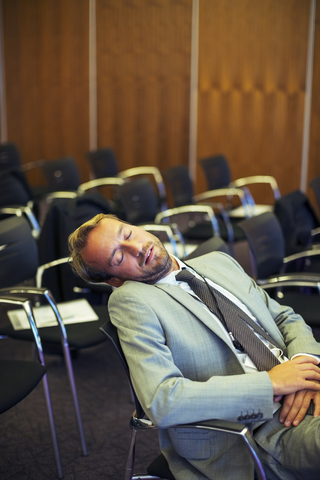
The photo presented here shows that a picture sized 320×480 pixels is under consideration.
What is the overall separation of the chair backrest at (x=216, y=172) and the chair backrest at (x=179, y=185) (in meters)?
0.49

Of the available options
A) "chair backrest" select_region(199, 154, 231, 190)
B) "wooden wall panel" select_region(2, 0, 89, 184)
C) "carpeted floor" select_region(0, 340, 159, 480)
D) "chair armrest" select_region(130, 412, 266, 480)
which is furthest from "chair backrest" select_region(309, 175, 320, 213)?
"wooden wall panel" select_region(2, 0, 89, 184)

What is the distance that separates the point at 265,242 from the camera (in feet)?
9.98

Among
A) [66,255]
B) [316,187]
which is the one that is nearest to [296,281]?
[66,255]

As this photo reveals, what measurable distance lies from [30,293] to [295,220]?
2125 millimetres

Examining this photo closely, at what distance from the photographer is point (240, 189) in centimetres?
581

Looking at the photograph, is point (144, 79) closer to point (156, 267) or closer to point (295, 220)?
point (295, 220)

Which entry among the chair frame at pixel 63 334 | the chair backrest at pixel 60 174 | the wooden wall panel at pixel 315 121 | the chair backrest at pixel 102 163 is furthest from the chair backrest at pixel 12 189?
the wooden wall panel at pixel 315 121

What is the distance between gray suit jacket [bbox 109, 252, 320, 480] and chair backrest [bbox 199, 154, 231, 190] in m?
4.18

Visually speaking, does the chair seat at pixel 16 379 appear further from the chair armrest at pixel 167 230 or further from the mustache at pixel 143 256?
the chair armrest at pixel 167 230

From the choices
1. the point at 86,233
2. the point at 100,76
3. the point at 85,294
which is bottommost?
the point at 85,294

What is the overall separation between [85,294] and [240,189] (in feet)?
9.57

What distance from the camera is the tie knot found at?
6.02ft

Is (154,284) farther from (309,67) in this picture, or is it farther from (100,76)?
(100,76)

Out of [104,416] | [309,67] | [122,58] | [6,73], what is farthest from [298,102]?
[104,416]
